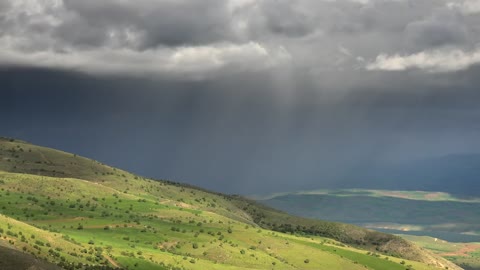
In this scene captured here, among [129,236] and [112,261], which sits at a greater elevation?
[129,236]

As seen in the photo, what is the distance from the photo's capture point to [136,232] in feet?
422

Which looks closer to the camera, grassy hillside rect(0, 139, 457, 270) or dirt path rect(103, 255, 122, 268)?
grassy hillside rect(0, 139, 457, 270)

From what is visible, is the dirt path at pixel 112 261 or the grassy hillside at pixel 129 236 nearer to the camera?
the grassy hillside at pixel 129 236

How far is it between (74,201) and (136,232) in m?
34.4

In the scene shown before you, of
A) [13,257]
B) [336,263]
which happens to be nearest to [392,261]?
[336,263]

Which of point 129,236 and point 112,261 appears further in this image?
point 129,236

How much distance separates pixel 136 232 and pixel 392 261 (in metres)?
85.4

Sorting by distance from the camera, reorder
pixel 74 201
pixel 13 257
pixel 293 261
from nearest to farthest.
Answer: pixel 13 257 → pixel 293 261 → pixel 74 201

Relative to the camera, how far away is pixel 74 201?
154 metres

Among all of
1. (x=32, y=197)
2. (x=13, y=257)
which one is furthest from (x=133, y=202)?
Answer: (x=13, y=257)

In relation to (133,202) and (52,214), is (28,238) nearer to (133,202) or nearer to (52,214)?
(52,214)

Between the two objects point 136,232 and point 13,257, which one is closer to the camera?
point 13,257

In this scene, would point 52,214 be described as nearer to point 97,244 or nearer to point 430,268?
point 97,244

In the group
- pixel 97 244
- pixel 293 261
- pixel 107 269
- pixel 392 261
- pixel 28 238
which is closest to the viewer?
pixel 107 269
